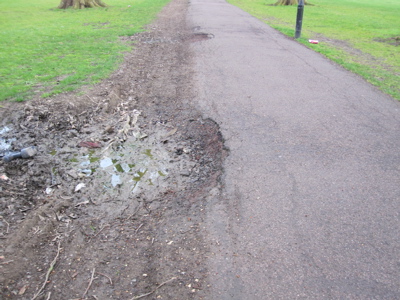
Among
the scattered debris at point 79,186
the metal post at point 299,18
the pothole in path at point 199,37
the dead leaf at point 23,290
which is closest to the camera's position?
the dead leaf at point 23,290

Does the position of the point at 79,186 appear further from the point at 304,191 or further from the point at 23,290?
the point at 304,191

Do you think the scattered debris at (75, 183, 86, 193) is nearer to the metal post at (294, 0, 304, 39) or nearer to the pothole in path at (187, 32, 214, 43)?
the pothole in path at (187, 32, 214, 43)

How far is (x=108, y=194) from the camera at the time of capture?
4480 mm

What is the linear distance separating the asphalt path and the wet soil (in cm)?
31

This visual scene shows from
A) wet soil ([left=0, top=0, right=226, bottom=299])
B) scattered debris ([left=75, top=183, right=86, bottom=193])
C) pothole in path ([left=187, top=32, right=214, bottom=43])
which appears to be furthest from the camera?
pothole in path ([left=187, top=32, right=214, bottom=43])

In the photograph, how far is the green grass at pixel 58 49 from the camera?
791 centimetres

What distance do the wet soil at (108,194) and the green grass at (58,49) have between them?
3.02 ft

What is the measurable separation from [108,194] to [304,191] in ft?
8.36

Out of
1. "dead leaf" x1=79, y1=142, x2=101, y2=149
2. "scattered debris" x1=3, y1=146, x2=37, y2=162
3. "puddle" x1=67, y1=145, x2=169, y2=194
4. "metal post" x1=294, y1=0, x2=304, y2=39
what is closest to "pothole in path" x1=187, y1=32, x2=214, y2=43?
"metal post" x1=294, y1=0, x2=304, y2=39

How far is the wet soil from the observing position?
307 centimetres

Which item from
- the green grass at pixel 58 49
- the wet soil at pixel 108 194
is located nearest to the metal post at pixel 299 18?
the green grass at pixel 58 49

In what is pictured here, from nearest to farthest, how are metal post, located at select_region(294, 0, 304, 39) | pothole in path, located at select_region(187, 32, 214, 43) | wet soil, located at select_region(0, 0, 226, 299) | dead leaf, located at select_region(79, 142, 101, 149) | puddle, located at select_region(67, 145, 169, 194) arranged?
wet soil, located at select_region(0, 0, 226, 299), puddle, located at select_region(67, 145, 169, 194), dead leaf, located at select_region(79, 142, 101, 149), pothole in path, located at select_region(187, 32, 214, 43), metal post, located at select_region(294, 0, 304, 39)

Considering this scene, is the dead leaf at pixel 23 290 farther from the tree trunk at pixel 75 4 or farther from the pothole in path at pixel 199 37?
the tree trunk at pixel 75 4

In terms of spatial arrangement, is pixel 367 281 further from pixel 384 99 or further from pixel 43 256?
pixel 384 99
